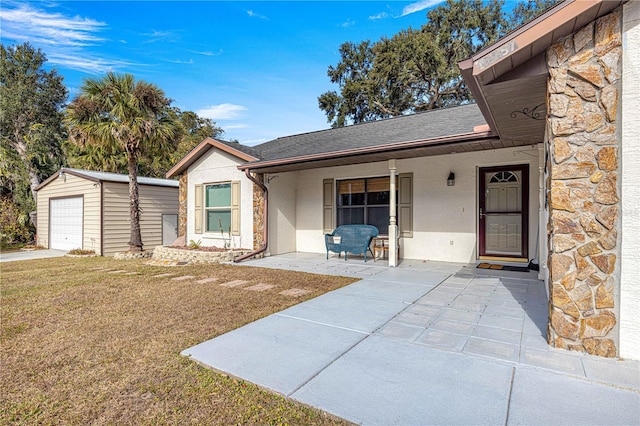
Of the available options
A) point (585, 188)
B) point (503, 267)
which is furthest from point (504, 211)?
point (585, 188)

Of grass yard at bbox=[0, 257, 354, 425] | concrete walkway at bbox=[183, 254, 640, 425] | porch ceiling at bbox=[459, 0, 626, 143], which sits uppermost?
porch ceiling at bbox=[459, 0, 626, 143]

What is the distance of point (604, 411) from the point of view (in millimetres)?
1954

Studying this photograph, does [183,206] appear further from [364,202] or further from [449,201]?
[449,201]

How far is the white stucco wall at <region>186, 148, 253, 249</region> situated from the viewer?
9078 millimetres

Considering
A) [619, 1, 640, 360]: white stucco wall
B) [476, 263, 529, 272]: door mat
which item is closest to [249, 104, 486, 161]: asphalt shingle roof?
[476, 263, 529, 272]: door mat

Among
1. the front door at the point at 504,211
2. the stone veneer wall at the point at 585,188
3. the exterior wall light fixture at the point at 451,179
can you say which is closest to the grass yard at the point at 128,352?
the stone veneer wall at the point at 585,188

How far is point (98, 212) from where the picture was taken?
36.2ft

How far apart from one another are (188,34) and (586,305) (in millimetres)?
13669

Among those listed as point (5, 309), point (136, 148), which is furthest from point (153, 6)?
point (5, 309)

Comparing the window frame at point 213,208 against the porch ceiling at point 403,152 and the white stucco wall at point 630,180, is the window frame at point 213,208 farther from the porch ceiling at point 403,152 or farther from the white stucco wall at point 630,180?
the white stucco wall at point 630,180

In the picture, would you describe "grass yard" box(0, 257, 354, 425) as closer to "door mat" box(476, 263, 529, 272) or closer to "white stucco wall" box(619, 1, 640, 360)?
"white stucco wall" box(619, 1, 640, 360)

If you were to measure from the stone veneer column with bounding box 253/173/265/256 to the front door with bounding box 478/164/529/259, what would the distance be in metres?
5.35

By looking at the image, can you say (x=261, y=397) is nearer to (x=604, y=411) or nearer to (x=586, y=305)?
(x=604, y=411)

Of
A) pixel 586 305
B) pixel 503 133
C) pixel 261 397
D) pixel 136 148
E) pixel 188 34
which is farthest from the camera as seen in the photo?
pixel 188 34
